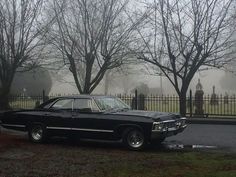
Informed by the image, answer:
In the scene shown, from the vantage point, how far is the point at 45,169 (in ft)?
28.6

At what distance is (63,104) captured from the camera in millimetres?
12969

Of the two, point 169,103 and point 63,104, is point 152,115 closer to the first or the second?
point 63,104

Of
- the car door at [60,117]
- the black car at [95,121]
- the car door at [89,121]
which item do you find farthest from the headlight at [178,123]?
the car door at [60,117]

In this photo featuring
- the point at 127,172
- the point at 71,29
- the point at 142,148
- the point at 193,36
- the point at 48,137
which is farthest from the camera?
the point at 71,29

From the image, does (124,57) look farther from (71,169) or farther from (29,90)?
(29,90)

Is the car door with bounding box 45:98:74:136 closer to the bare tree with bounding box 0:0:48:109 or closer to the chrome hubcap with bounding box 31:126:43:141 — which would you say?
the chrome hubcap with bounding box 31:126:43:141

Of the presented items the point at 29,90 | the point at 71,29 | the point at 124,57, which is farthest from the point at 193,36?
the point at 29,90

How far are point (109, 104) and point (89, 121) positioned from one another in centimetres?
83

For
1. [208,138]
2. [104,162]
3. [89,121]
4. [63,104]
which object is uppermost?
[63,104]

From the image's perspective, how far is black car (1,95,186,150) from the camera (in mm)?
11508

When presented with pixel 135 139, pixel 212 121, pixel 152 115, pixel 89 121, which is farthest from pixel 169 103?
pixel 135 139

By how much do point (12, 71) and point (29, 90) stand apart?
87.1 feet

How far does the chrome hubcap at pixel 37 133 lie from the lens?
43.2 feet

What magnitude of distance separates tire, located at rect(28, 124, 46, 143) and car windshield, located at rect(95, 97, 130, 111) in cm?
187
